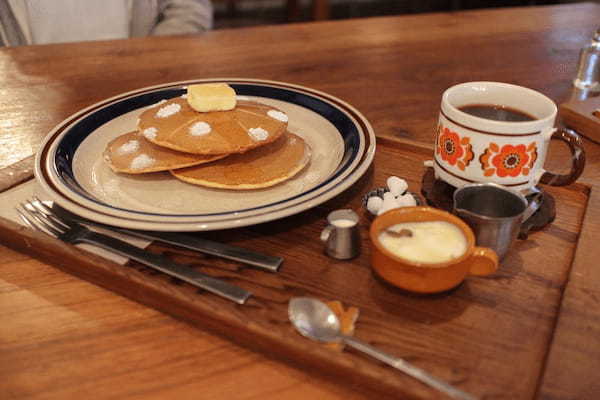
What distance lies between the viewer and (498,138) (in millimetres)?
824

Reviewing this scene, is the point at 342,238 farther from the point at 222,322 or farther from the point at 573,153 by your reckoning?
the point at 573,153

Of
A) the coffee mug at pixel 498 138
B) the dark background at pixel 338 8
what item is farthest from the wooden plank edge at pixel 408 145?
the dark background at pixel 338 8

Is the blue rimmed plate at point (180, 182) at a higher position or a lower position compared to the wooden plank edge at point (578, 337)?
higher

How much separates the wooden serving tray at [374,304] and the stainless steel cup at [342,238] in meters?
0.01

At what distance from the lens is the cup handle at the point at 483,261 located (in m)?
0.71

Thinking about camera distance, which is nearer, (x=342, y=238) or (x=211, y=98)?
(x=342, y=238)

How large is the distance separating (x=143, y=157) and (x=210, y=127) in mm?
145

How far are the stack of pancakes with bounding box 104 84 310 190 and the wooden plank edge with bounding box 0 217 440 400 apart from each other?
0.74ft

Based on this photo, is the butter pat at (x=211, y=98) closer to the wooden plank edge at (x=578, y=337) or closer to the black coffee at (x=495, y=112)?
the black coffee at (x=495, y=112)

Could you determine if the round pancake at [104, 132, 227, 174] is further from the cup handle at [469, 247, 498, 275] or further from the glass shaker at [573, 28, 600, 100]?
the glass shaker at [573, 28, 600, 100]

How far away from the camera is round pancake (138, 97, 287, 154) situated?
988 millimetres

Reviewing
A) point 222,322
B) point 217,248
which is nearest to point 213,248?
point 217,248

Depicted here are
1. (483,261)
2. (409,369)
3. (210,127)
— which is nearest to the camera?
(409,369)

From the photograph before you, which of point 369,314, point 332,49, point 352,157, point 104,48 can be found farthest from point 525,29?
point 369,314
